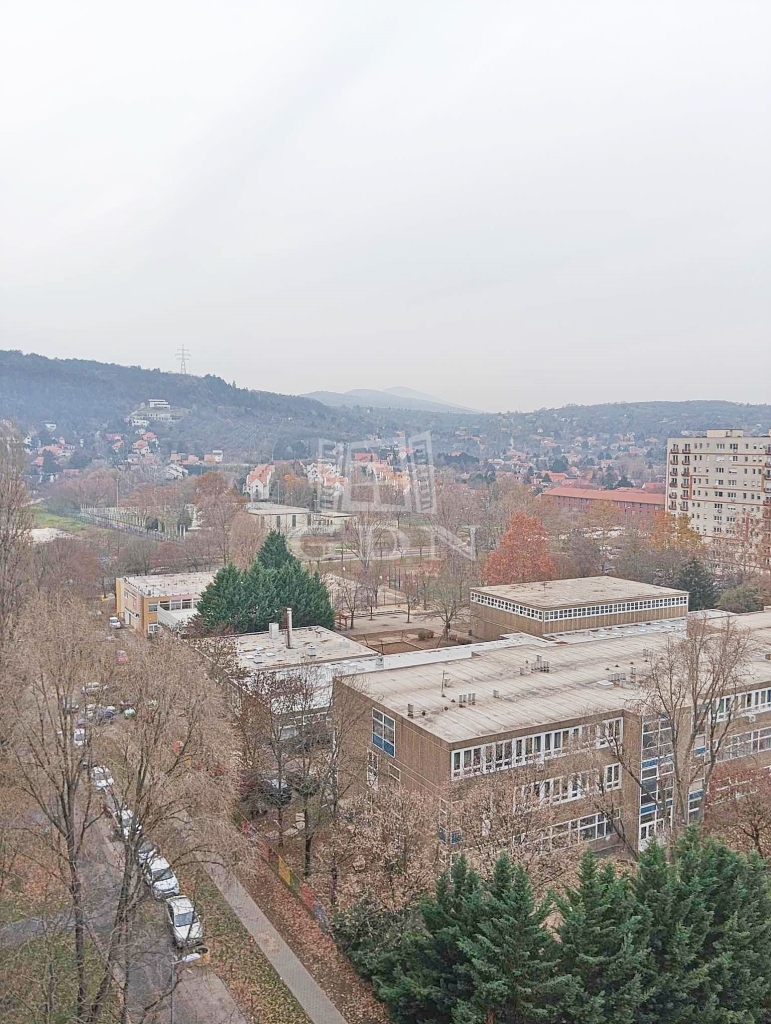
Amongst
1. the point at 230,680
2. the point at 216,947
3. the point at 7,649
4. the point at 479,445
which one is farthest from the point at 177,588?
the point at 479,445

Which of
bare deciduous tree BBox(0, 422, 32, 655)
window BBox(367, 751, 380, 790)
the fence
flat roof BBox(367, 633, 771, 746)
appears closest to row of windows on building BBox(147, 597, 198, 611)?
bare deciduous tree BBox(0, 422, 32, 655)

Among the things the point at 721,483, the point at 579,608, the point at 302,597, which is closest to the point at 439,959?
the point at 579,608

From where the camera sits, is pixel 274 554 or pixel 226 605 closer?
pixel 226 605

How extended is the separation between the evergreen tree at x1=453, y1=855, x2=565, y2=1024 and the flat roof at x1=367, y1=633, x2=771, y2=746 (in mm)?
5177

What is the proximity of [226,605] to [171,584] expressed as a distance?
874 centimetres

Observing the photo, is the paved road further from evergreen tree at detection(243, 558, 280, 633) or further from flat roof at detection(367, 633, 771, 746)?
evergreen tree at detection(243, 558, 280, 633)

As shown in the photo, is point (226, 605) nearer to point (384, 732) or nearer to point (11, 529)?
point (11, 529)

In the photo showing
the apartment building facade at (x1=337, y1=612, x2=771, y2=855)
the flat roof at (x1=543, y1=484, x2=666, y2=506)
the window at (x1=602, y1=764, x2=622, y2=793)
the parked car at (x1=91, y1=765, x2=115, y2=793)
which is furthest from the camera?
the flat roof at (x1=543, y1=484, x2=666, y2=506)

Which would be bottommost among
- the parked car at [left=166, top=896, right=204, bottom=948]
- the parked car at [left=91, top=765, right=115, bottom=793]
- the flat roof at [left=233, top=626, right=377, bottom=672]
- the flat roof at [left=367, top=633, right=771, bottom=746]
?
the parked car at [left=166, top=896, right=204, bottom=948]

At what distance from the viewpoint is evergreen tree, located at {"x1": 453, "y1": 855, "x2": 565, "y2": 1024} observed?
10.1m

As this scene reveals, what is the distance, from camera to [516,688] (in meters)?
19.7

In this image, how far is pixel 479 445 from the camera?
16925cm

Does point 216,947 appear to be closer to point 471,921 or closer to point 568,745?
point 471,921

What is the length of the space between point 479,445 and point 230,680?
152 metres
